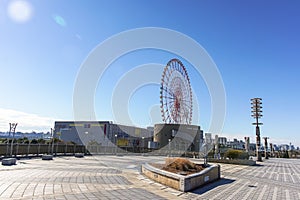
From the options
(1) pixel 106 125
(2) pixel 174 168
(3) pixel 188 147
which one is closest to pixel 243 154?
(2) pixel 174 168

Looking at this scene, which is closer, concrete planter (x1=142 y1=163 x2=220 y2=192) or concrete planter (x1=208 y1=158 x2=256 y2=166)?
concrete planter (x1=142 y1=163 x2=220 y2=192)

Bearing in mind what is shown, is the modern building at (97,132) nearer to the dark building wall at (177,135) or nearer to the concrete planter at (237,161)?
the dark building wall at (177,135)

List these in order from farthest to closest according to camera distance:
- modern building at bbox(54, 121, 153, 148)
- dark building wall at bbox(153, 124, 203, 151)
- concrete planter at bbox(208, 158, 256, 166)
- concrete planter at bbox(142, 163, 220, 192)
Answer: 1. modern building at bbox(54, 121, 153, 148)
2. dark building wall at bbox(153, 124, 203, 151)
3. concrete planter at bbox(208, 158, 256, 166)
4. concrete planter at bbox(142, 163, 220, 192)

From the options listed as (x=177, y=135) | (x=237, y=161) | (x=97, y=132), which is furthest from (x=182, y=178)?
(x=97, y=132)

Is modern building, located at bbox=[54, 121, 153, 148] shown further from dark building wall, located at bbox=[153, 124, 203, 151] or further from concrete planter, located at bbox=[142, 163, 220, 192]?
concrete planter, located at bbox=[142, 163, 220, 192]

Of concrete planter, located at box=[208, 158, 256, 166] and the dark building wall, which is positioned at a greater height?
the dark building wall

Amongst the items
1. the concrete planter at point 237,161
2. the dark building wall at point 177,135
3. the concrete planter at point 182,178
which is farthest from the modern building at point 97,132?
the concrete planter at point 182,178

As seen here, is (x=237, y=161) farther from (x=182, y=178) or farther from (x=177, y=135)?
(x=177, y=135)

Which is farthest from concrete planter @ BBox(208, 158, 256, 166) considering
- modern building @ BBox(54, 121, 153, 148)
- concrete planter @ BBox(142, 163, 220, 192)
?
modern building @ BBox(54, 121, 153, 148)

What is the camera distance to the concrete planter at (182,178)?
834 centimetres

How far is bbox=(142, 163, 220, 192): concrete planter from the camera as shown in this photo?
328 inches

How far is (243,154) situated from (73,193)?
20667mm

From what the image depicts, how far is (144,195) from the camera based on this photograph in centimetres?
738

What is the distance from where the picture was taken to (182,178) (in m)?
8.34
